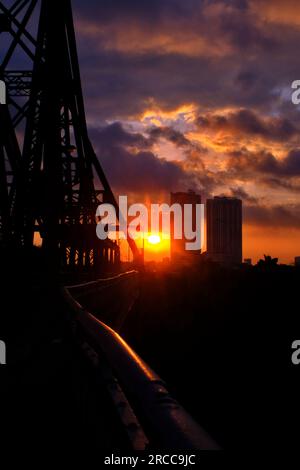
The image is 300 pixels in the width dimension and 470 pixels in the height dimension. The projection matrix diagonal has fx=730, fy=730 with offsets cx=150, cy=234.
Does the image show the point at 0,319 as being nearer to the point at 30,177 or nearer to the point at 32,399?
the point at 32,399

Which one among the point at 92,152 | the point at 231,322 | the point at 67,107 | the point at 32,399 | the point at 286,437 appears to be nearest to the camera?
the point at 32,399

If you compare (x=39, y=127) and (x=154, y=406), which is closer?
(x=154, y=406)

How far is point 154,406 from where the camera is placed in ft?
10.4

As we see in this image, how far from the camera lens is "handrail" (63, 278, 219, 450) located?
259 cm

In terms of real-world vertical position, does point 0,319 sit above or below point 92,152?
below

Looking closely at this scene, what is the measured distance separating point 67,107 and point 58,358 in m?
29.3

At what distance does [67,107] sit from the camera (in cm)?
3606

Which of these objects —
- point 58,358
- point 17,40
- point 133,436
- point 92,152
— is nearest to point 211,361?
point 58,358

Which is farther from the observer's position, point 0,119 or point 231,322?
point 0,119

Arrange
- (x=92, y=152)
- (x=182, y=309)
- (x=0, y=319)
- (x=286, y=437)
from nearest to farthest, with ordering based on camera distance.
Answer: (x=286, y=437)
(x=0, y=319)
(x=182, y=309)
(x=92, y=152)

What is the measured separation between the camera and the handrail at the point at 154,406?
2586 mm

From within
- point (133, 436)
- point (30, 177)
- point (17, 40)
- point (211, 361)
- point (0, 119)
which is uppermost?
point (17, 40)

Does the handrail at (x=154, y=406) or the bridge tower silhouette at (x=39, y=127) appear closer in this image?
the handrail at (x=154, y=406)

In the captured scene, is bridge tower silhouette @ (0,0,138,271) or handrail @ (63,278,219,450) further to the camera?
bridge tower silhouette @ (0,0,138,271)
